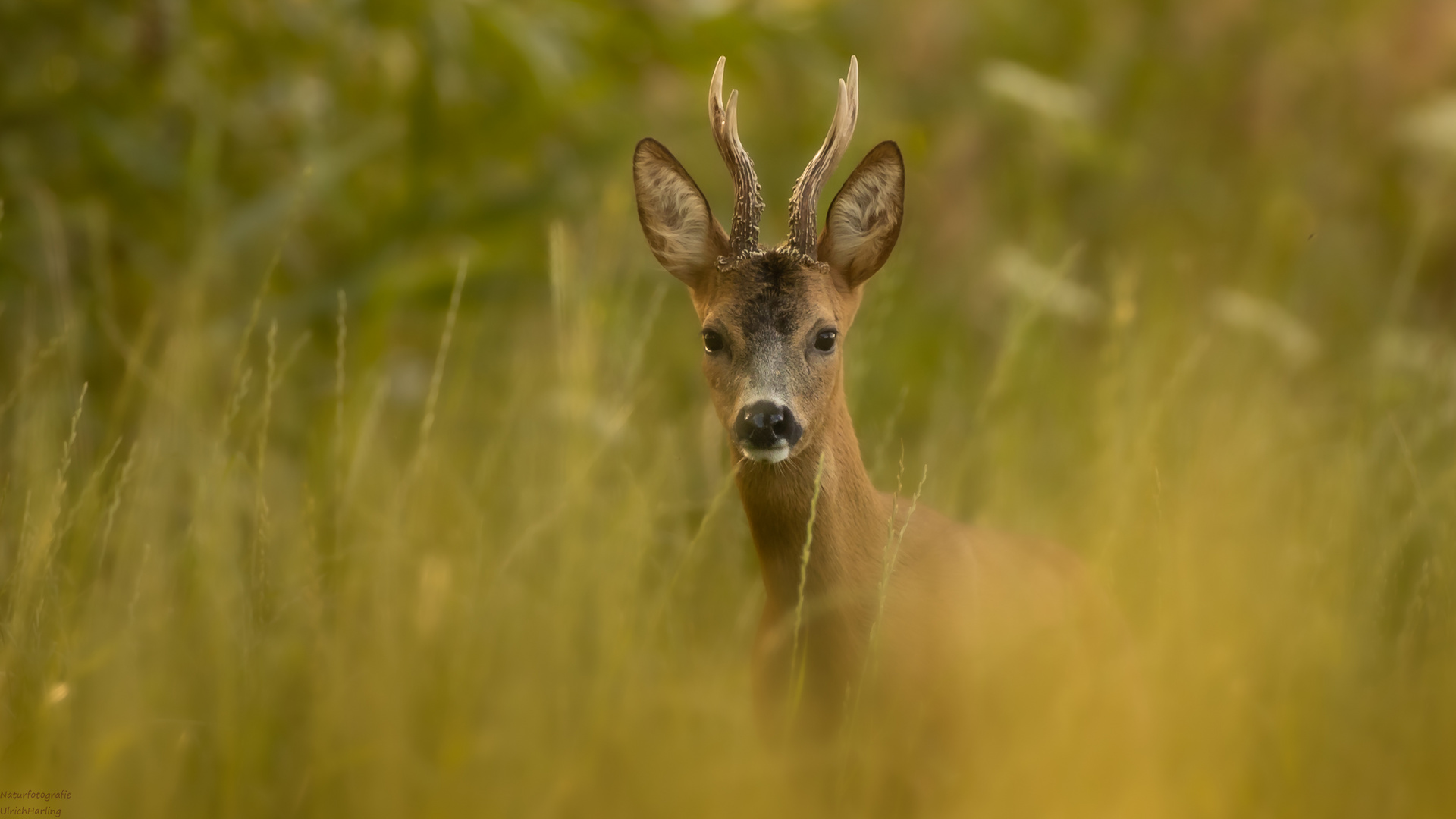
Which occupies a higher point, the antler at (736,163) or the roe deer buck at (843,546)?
the antler at (736,163)

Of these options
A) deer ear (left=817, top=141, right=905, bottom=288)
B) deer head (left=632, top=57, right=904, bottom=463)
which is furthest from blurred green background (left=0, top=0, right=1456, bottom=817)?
deer ear (left=817, top=141, right=905, bottom=288)

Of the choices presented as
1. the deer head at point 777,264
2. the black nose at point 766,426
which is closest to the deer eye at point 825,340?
the deer head at point 777,264

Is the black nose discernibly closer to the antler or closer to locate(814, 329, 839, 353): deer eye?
locate(814, 329, 839, 353): deer eye

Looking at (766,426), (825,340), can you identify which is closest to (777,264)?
(825,340)

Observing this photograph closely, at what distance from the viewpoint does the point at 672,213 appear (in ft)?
8.59

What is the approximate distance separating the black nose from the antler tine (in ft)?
1.28

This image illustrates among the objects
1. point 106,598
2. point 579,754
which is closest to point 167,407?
point 106,598

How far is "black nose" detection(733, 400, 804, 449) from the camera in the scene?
2256 millimetres

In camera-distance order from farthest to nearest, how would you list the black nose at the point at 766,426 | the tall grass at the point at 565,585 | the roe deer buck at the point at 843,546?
1. the black nose at the point at 766,426
2. the roe deer buck at the point at 843,546
3. the tall grass at the point at 565,585

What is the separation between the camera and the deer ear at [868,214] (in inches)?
98.0

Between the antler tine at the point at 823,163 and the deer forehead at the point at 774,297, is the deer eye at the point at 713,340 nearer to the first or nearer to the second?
the deer forehead at the point at 774,297

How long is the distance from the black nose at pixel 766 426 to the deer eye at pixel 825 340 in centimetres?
26

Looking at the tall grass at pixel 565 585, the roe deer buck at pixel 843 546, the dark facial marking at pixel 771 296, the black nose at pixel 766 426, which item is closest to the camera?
the tall grass at pixel 565 585

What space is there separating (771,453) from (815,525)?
0.19 meters
